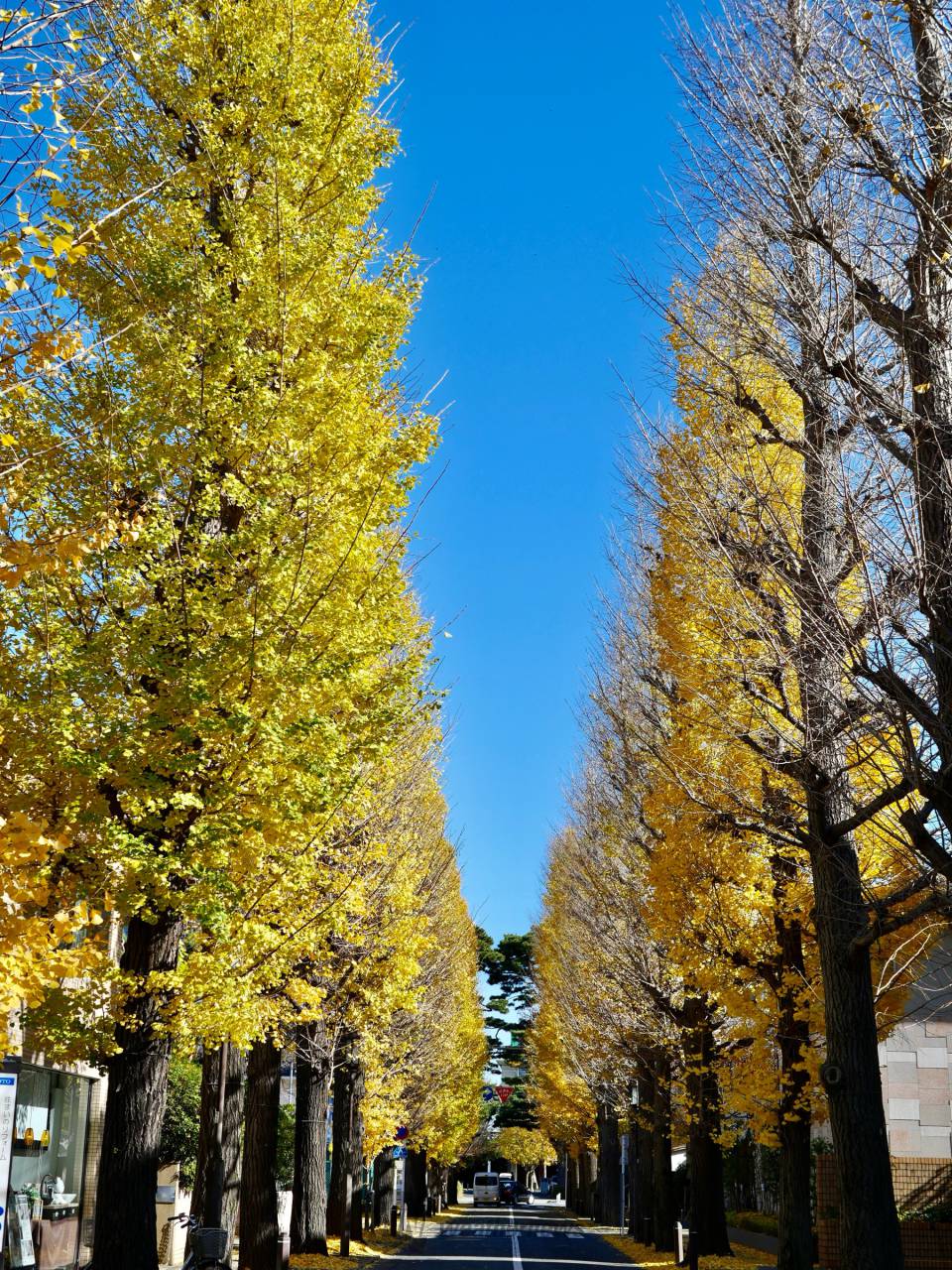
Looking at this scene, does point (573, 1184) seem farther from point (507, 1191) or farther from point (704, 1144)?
point (704, 1144)

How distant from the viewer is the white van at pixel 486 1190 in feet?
233

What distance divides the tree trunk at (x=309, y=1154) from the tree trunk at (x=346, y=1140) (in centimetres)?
108

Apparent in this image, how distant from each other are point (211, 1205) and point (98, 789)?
715 cm

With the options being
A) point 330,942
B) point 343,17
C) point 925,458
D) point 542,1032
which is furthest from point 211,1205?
point 542,1032

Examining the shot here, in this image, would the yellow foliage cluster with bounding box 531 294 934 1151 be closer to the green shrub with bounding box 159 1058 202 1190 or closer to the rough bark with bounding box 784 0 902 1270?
the rough bark with bounding box 784 0 902 1270

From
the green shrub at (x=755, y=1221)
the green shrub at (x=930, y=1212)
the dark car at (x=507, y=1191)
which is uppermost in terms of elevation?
the green shrub at (x=930, y=1212)

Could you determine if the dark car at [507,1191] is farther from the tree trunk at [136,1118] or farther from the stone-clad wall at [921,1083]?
the tree trunk at [136,1118]

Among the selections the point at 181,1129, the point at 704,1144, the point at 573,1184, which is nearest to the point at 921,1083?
the point at 704,1144

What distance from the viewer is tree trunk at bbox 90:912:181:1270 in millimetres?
9211

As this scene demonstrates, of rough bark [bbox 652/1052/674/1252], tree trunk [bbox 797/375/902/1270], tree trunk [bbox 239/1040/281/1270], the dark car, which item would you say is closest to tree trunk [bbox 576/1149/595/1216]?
the dark car

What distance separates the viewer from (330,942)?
19.4 m

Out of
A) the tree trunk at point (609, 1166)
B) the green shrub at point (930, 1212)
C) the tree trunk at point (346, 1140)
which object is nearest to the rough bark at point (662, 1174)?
the green shrub at point (930, 1212)

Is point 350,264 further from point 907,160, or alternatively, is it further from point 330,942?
point 330,942

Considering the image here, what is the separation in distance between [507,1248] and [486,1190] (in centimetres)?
4372
